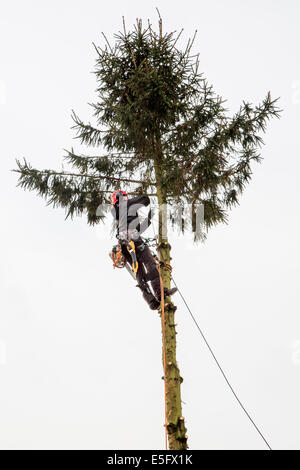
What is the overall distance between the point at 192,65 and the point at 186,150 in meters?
1.74

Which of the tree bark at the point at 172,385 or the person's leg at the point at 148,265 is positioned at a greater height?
the person's leg at the point at 148,265

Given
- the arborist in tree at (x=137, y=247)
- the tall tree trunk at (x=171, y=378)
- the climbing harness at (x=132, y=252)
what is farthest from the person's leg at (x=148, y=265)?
the tall tree trunk at (x=171, y=378)

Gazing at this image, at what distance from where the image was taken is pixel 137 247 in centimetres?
789

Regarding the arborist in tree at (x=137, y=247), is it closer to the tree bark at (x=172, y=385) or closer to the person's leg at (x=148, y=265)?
the person's leg at (x=148, y=265)

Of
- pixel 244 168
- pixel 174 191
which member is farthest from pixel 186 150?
pixel 244 168

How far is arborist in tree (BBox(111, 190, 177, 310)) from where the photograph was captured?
25.5 ft

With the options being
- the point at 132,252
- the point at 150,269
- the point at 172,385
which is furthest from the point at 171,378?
the point at 132,252

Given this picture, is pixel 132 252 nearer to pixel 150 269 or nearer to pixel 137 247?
pixel 137 247

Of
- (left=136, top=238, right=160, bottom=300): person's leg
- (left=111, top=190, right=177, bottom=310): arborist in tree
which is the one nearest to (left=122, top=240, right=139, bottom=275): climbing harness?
(left=111, top=190, right=177, bottom=310): arborist in tree

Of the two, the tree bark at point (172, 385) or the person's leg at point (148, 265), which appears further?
the person's leg at point (148, 265)

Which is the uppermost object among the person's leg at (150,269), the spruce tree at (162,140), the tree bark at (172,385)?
the spruce tree at (162,140)

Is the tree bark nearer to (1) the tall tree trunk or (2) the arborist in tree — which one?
(1) the tall tree trunk

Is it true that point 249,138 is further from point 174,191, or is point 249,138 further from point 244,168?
point 174,191

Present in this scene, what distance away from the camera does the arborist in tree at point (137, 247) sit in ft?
25.5
